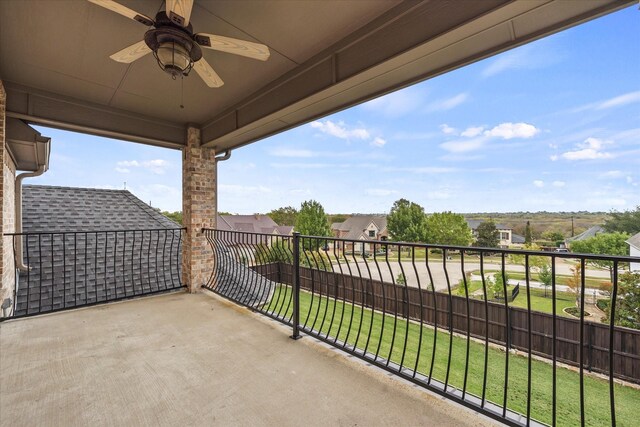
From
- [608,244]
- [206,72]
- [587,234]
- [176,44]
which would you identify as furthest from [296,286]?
[587,234]

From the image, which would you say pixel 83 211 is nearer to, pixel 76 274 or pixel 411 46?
pixel 76 274

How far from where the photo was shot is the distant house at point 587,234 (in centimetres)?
273

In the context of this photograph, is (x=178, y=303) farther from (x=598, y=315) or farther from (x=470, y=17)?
(x=598, y=315)

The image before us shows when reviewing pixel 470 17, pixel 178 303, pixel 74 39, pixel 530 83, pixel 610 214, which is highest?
pixel 530 83

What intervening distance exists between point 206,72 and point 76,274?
161 inches

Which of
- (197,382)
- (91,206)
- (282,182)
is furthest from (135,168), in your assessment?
(197,382)

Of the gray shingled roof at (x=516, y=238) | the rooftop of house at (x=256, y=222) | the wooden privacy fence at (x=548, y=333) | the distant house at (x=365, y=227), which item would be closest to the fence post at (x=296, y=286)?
the wooden privacy fence at (x=548, y=333)

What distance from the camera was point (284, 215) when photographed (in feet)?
55.4

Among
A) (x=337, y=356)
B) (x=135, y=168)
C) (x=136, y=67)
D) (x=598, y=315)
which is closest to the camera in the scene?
(x=337, y=356)

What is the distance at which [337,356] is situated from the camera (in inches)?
84.6

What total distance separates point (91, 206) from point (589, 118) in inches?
485

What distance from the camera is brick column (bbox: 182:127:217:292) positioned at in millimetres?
4062

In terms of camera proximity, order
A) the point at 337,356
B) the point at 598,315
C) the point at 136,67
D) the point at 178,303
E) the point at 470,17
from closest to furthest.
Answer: the point at 470,17, the point at 337,356, the point at 136,67, the point at 178,303, the point at 598,315

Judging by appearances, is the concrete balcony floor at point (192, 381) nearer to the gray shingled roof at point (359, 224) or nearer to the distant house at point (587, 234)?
the distant house at point (587, 234)
